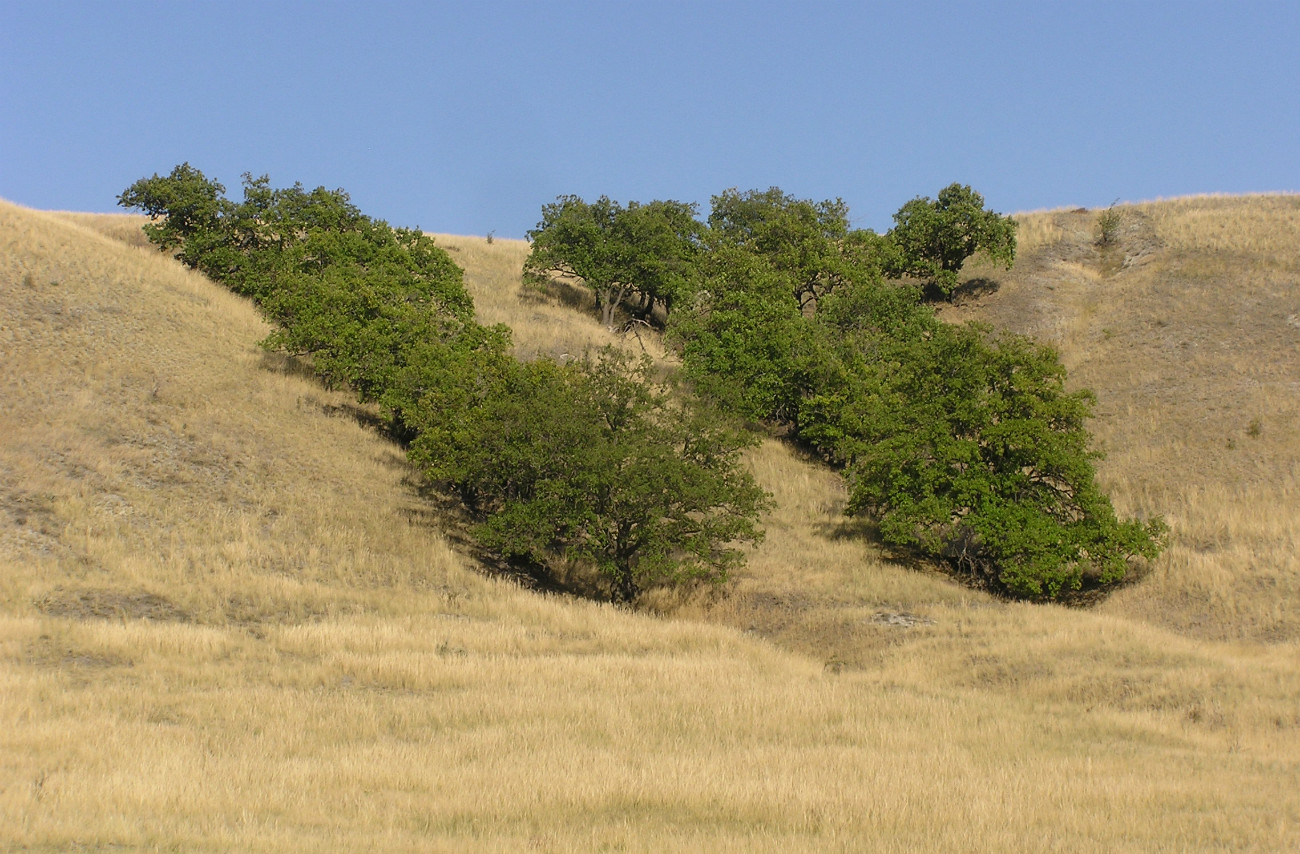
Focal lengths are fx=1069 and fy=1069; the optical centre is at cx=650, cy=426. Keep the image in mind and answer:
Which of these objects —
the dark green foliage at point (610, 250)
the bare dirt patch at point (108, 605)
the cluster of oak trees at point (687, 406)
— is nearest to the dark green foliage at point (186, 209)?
the cluster of oak trees at point (687, 406)

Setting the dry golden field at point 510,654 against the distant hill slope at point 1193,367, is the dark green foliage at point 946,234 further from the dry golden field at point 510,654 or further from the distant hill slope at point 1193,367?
the dry golden field at point 510,654

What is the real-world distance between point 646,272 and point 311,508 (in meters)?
34.4

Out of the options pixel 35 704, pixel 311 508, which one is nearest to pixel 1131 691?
pixel 35 704

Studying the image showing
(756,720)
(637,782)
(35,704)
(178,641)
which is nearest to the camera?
(637,782)

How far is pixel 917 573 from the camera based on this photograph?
3372cm

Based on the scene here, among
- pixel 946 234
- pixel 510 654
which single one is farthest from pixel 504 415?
pixel 946 234

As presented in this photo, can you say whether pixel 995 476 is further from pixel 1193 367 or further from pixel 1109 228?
pixel 1109 228

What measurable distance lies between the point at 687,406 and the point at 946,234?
3943 cm

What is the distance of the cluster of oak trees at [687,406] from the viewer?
30.7 meters

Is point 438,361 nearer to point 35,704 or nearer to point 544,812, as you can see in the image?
point 35,704

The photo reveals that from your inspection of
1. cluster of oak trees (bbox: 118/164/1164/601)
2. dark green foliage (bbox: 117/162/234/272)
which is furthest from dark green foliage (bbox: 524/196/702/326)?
dark green foliage (bbox: 117/162/234/272)

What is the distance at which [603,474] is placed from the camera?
29484 mm

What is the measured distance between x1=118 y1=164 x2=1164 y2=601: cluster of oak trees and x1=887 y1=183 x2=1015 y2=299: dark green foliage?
9114 mm

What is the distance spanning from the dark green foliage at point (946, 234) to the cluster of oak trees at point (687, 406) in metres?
9.11
